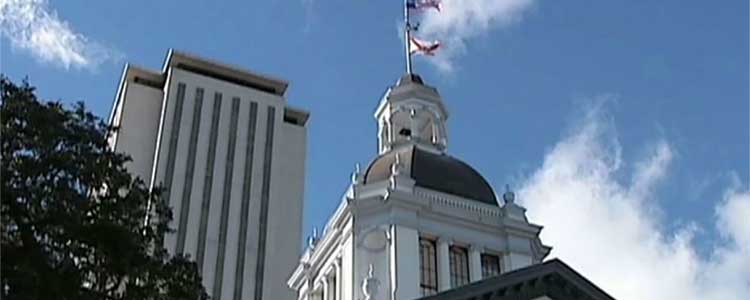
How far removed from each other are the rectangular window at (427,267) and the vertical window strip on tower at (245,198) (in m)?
50.0

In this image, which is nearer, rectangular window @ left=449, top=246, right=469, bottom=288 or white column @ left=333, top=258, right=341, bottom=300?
rectangular window @ left=449, top=246, right=469, bottom=288

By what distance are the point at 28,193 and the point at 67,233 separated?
0.94 metres

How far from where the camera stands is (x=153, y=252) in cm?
1989

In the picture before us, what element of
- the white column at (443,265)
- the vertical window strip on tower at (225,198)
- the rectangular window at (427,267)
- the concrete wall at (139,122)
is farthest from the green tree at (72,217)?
the concrete wall at (139,122)

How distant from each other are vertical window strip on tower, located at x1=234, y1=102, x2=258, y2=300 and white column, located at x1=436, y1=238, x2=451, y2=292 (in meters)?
50.2

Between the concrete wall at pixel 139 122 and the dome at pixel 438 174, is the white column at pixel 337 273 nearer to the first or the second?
the dome at pixel 438 174

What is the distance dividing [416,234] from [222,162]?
192 feet

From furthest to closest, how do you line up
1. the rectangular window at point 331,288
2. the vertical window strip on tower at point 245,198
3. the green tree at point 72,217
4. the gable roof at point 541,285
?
the vertical window strip on tower at point 245,198, the rectangular window at point 331,288, the gable roof at point 541,285, the green tree at point 72,217

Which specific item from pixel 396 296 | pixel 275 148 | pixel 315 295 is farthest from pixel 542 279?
pixel 275 148

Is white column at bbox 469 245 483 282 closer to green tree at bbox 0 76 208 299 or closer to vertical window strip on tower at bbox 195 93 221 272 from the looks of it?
green tree at bbox 0 76 208 299

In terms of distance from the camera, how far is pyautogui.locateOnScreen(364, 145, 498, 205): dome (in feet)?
130

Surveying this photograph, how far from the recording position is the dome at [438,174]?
3953 cm

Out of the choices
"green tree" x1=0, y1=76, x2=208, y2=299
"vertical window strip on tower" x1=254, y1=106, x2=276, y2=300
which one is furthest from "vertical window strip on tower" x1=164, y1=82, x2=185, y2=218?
"green tree" x1=0, y1=76, x2=208, y2=299

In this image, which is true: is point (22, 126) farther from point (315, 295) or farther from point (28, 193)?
point (315, 295)
